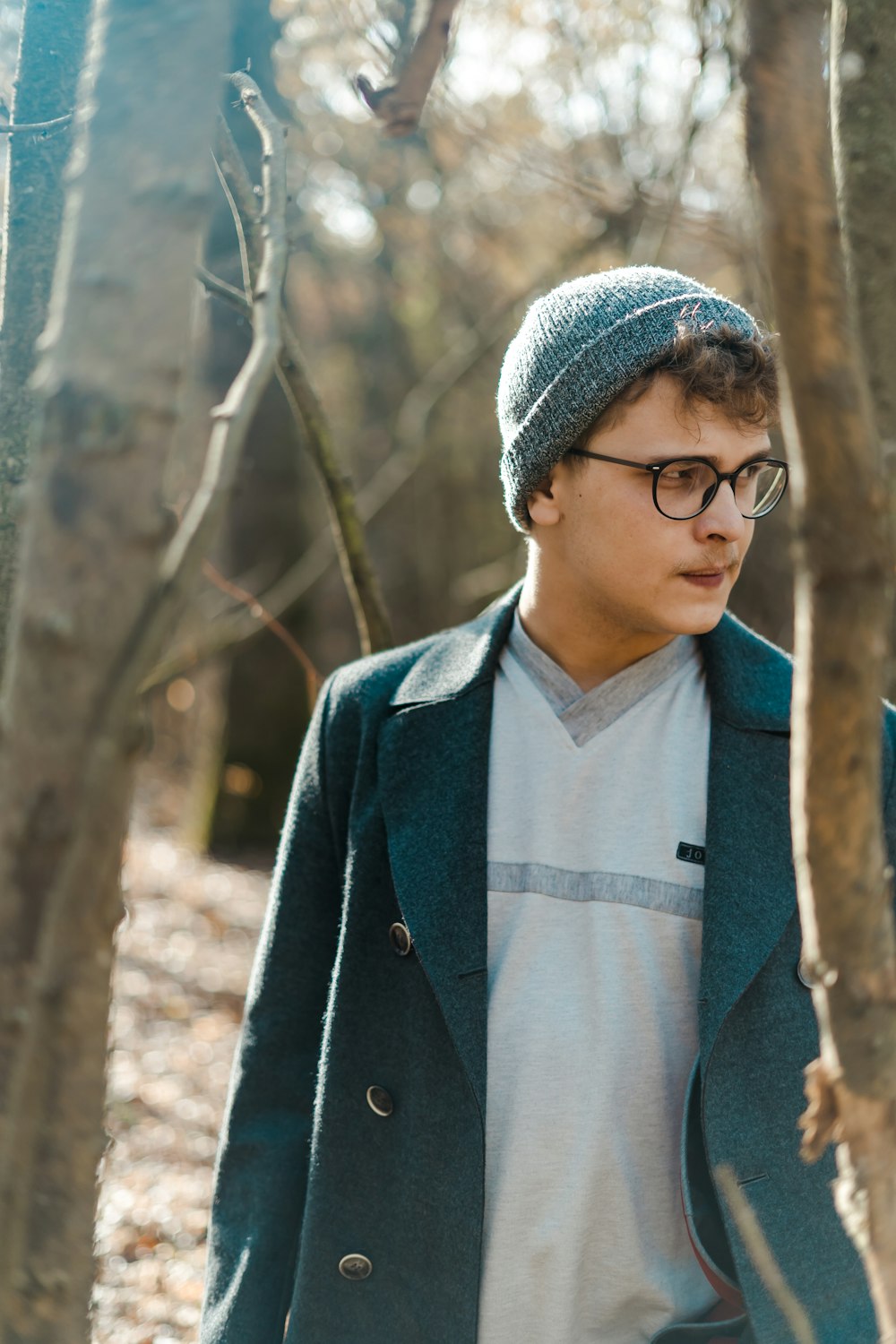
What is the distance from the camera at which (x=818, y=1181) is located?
1.84 meters

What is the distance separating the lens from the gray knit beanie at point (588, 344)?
1.96 metres

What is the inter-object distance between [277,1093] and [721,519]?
1.26m

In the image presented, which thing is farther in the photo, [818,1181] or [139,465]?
[818,1181]

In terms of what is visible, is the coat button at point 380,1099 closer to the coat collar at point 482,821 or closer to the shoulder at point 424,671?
the coat collar at point 482,821

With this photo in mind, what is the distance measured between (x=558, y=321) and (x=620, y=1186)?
1407mm

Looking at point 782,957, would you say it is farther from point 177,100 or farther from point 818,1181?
point 177,100

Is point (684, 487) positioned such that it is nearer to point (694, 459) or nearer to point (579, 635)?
point (694, 459)

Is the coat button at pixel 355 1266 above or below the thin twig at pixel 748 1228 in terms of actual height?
below

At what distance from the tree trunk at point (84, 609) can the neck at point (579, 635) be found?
3.70 ft

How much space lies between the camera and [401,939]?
6.57ft

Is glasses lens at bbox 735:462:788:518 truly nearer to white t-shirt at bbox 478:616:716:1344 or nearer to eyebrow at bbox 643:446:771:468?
eyebrow at bbox 643:446:771:468

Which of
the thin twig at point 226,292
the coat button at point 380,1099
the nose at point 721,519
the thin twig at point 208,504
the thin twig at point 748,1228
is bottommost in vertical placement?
the thin twig at point 748,1228

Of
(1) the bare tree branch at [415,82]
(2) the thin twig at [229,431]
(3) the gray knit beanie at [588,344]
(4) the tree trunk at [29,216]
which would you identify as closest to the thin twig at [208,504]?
(2) the thin twig at [229,431]

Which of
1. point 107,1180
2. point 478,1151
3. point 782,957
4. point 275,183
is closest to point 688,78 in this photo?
point 275,183
